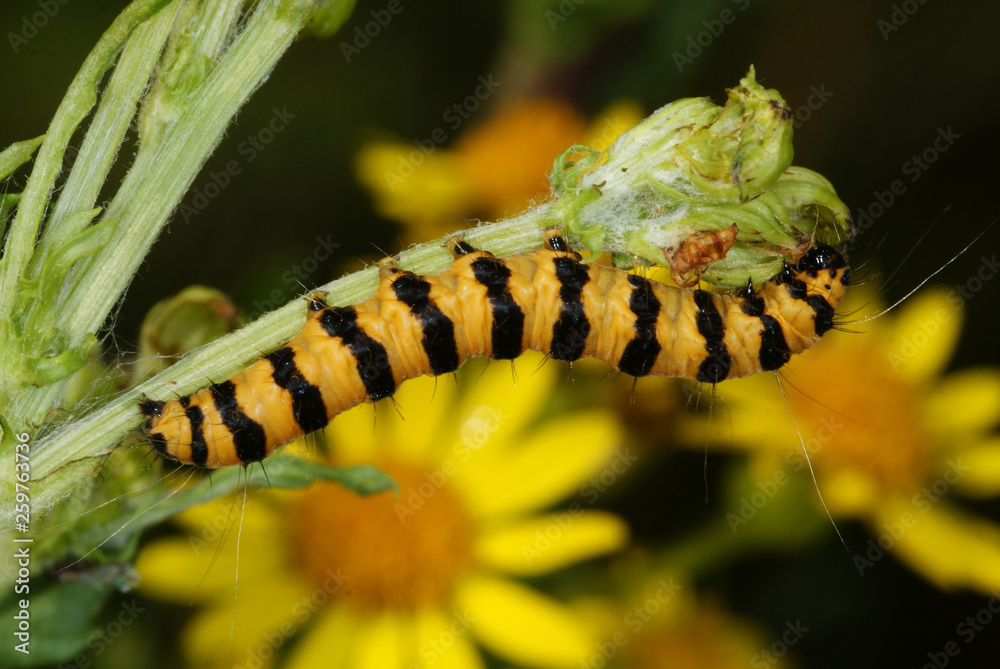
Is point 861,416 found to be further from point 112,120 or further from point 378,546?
point 112,120

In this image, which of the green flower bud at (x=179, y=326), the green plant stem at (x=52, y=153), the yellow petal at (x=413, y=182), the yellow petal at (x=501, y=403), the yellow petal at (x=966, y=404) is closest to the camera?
the green plant stem at (x=52, y=153)

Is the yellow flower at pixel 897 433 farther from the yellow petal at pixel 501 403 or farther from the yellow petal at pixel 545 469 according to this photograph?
the yellow petal at pixel 501 403

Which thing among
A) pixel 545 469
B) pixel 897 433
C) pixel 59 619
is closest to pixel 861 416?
pixel 897 433

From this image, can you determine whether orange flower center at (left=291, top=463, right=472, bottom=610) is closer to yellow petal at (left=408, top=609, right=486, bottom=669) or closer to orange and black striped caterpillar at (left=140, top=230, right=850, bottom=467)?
yellow petal at (left=408, top=609, right=486, bottom=669)

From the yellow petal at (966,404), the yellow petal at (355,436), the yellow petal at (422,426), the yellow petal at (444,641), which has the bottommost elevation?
the yellow petal at (444,641)

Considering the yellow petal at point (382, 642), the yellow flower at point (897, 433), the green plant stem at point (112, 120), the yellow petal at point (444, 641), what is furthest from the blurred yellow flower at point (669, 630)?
the green plant stem at point (112, 120)
